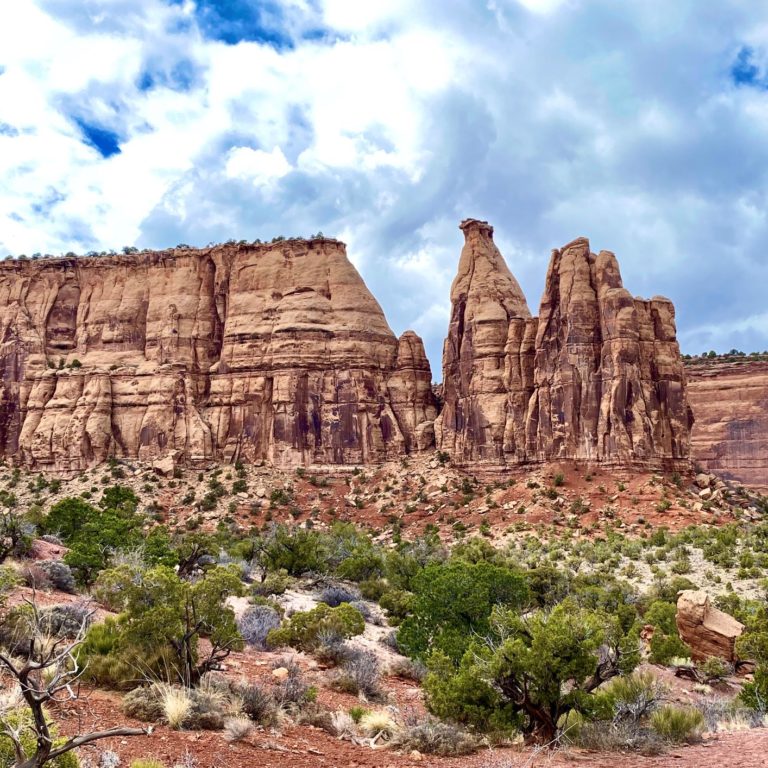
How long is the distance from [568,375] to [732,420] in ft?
145

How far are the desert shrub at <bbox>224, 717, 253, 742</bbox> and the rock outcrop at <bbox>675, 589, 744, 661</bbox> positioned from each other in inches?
507

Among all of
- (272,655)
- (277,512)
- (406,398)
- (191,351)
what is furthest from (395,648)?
(191,351)

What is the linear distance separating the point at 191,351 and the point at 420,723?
2361 inches

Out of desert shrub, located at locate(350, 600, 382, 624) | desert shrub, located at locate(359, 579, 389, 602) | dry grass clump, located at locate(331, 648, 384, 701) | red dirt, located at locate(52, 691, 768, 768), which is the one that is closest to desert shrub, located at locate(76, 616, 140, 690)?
red dirt, located at locate(52, 691, 768, 768)

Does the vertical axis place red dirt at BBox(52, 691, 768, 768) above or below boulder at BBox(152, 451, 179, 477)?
below

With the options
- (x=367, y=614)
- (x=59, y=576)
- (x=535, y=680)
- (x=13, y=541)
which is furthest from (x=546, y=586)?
(x=13, y=541)

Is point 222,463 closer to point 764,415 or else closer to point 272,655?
point 272,655

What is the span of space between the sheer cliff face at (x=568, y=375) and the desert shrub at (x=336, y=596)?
89.8 ft

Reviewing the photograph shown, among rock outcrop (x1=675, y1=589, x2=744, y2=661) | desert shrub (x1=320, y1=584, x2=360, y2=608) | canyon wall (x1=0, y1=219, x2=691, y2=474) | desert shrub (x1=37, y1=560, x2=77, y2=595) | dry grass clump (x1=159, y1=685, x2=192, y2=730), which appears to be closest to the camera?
dry grass clump (x1=159, y1=685, x2=192, y2=730)

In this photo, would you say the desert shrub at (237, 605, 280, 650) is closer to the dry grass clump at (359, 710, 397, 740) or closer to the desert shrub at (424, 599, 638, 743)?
the dry grass clump at (359, 710, 397, 740)

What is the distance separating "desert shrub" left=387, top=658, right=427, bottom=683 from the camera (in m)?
16.7

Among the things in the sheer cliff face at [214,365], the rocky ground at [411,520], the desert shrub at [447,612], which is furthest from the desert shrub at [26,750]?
the sheer cliff face at [214,365]

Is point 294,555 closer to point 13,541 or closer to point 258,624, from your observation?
point 13,541

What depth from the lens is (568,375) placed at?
2052 inches
